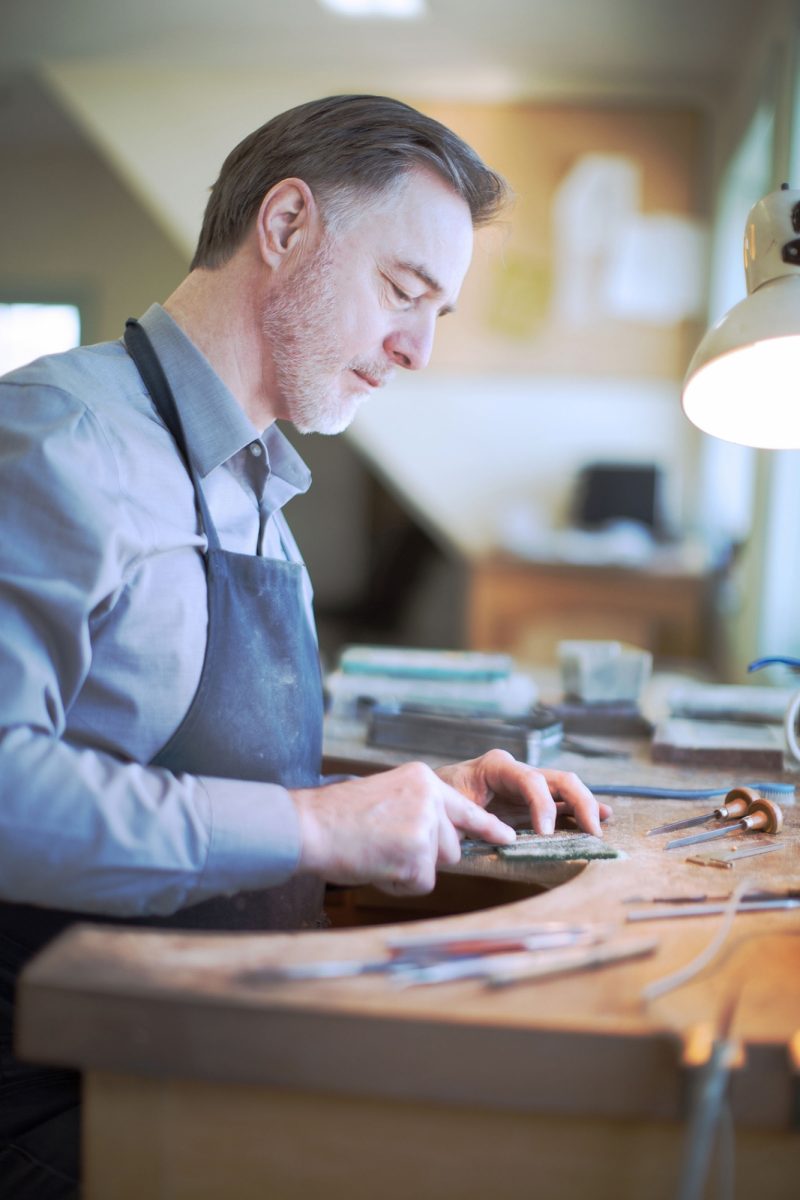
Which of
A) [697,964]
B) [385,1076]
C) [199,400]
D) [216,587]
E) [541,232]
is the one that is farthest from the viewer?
[541,232]

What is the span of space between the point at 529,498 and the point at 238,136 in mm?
2232

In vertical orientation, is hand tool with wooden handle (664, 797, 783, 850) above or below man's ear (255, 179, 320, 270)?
below

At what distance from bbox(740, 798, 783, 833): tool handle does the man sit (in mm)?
158

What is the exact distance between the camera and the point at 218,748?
1152 mm

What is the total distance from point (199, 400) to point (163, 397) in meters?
0.04

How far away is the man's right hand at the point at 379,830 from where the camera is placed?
979 mm

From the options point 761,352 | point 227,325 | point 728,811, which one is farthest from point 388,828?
point 761,352

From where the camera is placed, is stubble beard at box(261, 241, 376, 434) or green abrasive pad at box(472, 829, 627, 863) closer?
green abrasive pad at box(472, 829, 627, 863)

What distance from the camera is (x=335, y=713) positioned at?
1.93 meters

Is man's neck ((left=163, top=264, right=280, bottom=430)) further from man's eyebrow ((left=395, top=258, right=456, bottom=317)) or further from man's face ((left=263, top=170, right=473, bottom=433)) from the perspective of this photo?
man's eyebrow ((left=395, top=258, right=456, bottom=317))

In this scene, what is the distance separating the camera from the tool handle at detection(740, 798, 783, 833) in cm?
121

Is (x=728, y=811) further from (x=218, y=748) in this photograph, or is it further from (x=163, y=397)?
(x=163, y=397)

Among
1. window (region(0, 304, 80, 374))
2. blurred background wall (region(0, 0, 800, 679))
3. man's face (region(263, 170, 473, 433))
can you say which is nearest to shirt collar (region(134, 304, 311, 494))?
man's face (region(263, 170, 473, 433))

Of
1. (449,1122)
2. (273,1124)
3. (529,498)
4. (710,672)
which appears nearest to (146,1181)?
(273,1124)
